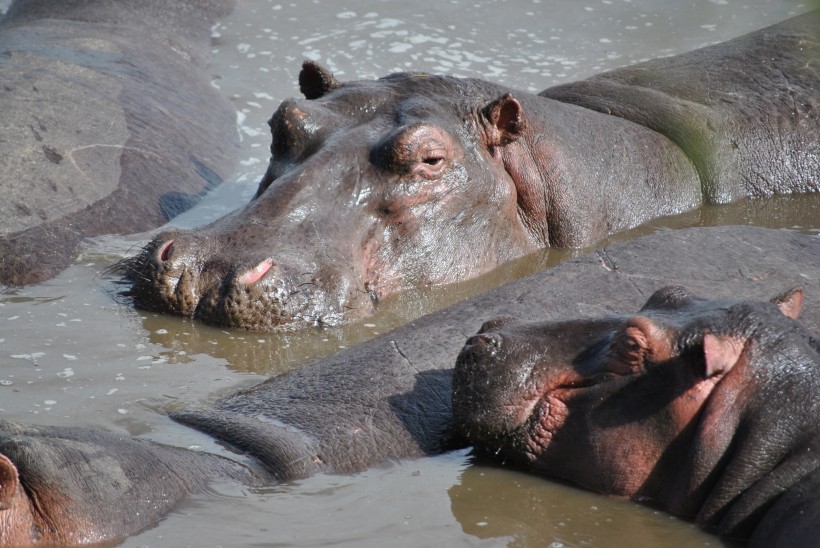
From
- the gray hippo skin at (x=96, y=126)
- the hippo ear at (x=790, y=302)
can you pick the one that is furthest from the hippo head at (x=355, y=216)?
the hippo ear at (x=790, y=302)

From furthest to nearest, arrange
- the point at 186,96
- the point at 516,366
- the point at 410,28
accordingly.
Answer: the point at 410,28 < the point at 186,96 < the point at 516,366

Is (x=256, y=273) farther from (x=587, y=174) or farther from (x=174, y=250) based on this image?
(x=587, y=174)

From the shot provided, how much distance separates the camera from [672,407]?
3875 millimetres

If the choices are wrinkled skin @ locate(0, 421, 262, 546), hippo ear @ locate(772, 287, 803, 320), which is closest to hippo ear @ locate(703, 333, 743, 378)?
hippo ear @ locate(772, 287, 803, 320)

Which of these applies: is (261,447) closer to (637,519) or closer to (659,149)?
(637,519)

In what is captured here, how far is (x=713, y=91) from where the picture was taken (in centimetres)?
865

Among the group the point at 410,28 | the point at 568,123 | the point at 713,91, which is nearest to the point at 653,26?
the point at 410,28

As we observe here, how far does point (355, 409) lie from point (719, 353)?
1266 millimetres

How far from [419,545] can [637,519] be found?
67 cm

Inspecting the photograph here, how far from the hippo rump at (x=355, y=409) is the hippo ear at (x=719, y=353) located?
18 cm

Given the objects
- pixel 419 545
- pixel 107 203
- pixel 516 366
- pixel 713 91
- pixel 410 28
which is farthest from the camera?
pixel 410 28

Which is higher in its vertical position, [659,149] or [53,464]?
[53,464]

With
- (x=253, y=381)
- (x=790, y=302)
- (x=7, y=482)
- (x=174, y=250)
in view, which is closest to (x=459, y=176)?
(x=174, y=250)

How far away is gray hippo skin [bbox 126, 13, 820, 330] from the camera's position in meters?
6.16
